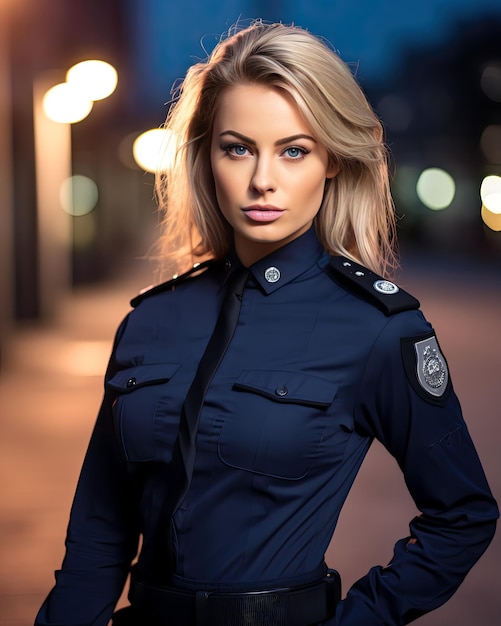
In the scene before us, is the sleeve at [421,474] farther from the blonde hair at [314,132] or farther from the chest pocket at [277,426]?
the blonde hair at [314,132]

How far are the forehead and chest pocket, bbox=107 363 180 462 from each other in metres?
0.44

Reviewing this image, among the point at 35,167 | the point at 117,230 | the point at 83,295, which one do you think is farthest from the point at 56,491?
the point at 117,230

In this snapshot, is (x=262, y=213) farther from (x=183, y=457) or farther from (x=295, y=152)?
(x=183, y=457)

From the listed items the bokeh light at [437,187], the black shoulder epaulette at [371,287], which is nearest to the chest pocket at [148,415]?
the black shoulder epaulette at [371,287]

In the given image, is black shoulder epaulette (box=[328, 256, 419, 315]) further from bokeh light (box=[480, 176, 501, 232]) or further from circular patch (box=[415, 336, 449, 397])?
bokeh light (box=[480, 176, 501, 232])

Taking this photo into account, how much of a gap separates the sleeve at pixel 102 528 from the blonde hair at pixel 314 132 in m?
0.42

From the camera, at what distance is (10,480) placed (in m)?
6.64

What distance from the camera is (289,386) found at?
6.26 feet

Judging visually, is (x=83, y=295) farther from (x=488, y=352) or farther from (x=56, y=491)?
(x=56, y=491)

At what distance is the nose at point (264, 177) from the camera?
1.95 metres

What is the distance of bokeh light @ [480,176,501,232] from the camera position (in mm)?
45062

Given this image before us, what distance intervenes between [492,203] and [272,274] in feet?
148

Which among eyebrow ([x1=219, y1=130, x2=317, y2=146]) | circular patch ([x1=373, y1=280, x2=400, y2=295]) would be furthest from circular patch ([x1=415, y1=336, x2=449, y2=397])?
eyebrow ([x1=219, y1=130, x2=317, y2=146])

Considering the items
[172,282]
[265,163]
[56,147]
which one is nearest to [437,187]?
[56,147]
